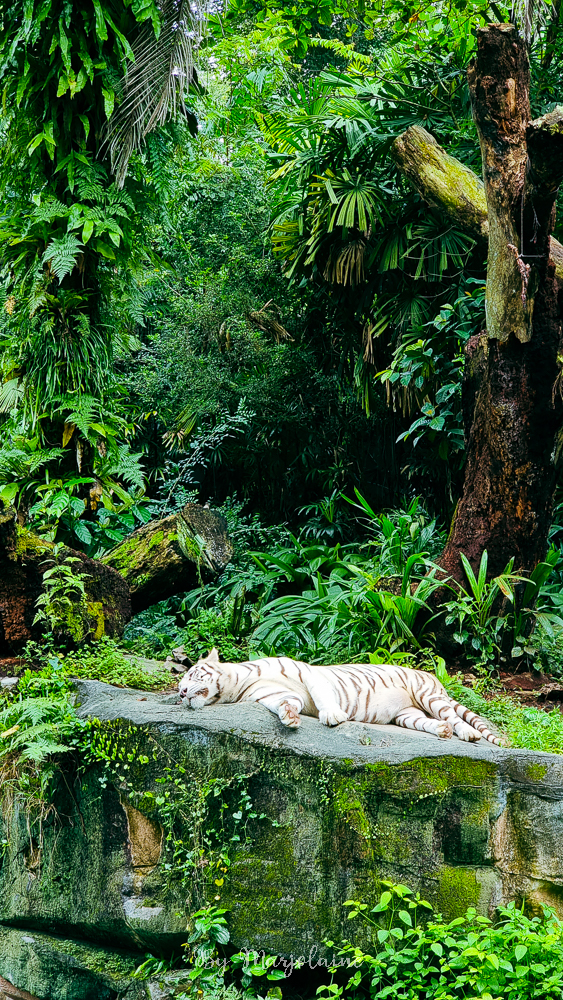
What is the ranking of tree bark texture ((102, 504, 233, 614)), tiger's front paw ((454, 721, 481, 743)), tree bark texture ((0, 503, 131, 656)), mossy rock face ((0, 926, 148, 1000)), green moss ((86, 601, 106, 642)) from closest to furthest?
mossy rock face ((0, 926, 148, 1000)) < tiger's front paw ((454, 721, 481, 743)) < tree bark texture ((0, 503, 131, 656)) < green moss ((86, 601, 106, 642)) < tree bark texture ((102, 504, 233, 614))

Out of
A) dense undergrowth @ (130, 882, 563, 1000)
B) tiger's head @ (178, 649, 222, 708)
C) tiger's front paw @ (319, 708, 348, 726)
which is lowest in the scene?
dense undergrowth @ (130, 882, 563, 1000)

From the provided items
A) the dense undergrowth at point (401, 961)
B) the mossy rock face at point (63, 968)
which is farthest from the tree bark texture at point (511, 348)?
the mossy rock face at point (63, 968)

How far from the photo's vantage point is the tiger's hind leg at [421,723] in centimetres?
420

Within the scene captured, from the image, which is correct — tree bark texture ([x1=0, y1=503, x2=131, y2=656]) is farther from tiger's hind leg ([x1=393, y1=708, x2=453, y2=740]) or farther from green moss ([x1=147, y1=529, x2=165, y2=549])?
tiger's hind leg ([x1=393, y1=708, x2=453, y2=740])

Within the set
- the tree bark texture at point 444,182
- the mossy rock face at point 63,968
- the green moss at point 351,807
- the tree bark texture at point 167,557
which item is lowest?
the mossy rock face at point 63,968

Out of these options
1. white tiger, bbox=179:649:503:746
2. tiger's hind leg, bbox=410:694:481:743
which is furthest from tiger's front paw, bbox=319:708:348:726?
tiger's hind leg, bbox=410:694:481:743

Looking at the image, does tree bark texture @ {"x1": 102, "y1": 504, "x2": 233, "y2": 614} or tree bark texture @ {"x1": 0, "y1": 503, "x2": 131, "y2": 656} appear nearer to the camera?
tree bark texture @ {"x1": 0, "y1": 503, "x2": 131, "y2": 656}

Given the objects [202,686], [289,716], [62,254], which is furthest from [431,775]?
[62,254]

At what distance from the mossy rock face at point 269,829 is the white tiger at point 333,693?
6.4 inches

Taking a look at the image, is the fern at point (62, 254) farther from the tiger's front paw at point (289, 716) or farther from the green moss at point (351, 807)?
the green moss at point (351, 807)

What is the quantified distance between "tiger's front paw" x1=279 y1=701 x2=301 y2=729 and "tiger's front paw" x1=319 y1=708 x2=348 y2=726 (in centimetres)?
17

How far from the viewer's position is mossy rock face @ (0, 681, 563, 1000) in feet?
11.3

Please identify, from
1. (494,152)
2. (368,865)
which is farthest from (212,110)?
(368,865)

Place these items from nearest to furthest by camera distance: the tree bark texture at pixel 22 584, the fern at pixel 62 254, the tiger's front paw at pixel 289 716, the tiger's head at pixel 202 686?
1. the tiger's front paw at pixel 289 716
2. the tiger's head at pixel 202 686
3. the tree bark texture at pixel 22 584
4. the fern at pixel 62 254
